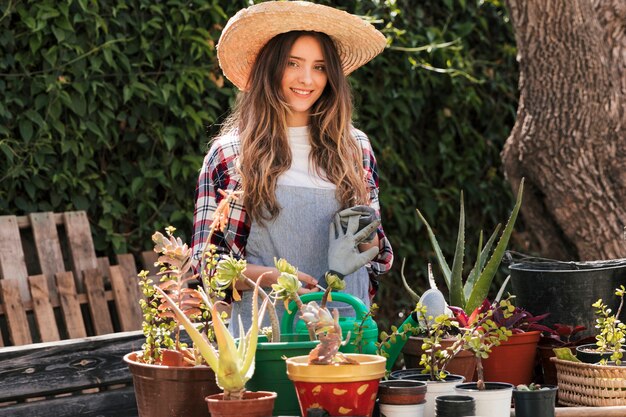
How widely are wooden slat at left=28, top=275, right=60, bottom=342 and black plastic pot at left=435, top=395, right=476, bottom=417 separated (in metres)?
2.68

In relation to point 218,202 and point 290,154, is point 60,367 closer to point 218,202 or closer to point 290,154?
point 218,202

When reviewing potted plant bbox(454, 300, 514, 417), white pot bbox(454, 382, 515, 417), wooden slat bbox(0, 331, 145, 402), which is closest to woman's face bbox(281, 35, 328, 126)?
wooden slat bbox(0, 331, 145, 402)

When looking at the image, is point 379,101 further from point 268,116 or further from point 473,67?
point 268,116

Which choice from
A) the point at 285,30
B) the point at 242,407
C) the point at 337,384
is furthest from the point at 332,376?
the point at 285,30

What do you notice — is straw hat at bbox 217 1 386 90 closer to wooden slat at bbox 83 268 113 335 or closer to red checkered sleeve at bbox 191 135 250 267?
red checkered sleeve at bbox 191 135 250 267

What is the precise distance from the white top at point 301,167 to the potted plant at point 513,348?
2.55 ft

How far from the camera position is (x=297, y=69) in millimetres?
2945

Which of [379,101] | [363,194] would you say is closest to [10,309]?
[363,194]

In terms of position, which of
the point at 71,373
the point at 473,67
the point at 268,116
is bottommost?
the point at 71,373

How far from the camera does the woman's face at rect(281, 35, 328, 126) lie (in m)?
2.92

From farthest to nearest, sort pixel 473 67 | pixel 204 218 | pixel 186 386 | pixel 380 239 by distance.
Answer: pixel 473 67 → pixel 380 239 → pixel 204 218 → pixel 186 386

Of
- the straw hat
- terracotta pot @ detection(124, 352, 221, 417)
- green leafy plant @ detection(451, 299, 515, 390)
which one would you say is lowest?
green leafy plant @ detection(451, 299, 515, 390)

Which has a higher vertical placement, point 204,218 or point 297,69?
point 297,69

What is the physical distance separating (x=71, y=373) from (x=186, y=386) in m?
1.15
